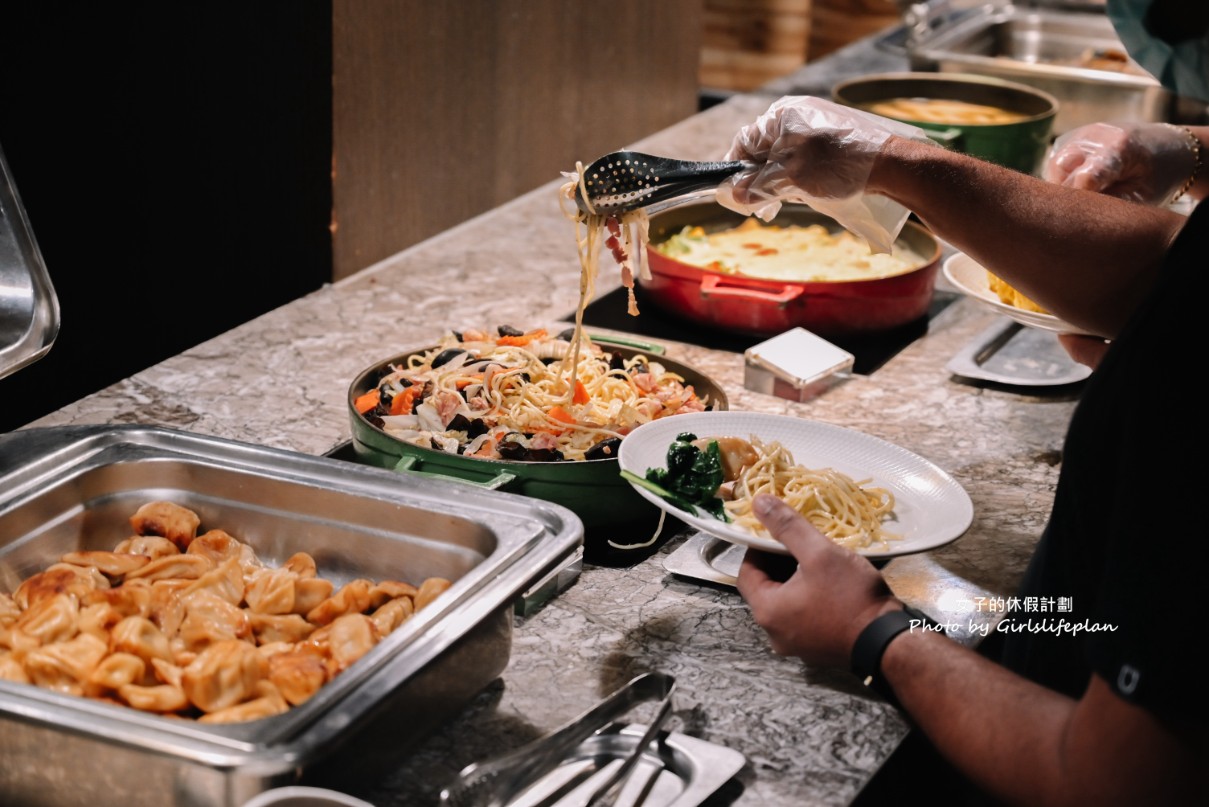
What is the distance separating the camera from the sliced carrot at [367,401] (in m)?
2.00

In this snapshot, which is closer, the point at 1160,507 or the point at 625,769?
the point at 1160,507

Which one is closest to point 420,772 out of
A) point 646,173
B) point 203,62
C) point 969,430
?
point 646,173

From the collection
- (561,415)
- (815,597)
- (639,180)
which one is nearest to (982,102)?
(639,180)

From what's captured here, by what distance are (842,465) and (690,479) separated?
30cm

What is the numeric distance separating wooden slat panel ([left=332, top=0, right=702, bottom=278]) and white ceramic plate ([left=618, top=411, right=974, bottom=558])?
1352 millimetres

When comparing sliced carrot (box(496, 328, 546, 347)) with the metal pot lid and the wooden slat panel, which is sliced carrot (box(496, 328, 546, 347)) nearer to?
the metal pot lid

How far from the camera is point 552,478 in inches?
70.7

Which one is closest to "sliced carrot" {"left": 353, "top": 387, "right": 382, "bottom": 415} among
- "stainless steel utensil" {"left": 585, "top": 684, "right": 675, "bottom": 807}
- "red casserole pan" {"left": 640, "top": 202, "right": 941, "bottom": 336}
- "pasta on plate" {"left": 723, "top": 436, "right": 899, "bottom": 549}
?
"pasta on plate" {"left": 723, "top": 436, "right": 899, "bottom": 549}

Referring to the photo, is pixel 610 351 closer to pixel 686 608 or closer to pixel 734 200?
pixel 734 200

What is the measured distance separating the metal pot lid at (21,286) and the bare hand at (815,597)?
990mm

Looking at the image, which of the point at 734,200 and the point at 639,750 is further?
the point at 734,200

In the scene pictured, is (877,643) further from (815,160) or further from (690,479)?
(815,160)

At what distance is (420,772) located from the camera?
1.40m

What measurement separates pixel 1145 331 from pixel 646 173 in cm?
93
